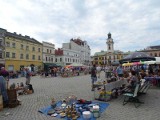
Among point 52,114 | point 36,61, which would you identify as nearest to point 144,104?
point 52,114

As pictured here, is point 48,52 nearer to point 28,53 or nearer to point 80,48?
point 28,53

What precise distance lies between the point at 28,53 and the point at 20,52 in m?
3.04

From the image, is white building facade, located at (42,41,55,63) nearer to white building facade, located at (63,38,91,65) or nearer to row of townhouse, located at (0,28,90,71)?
row of townhouse, located at (0,28,90,71)

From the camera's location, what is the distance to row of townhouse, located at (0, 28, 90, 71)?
132ft

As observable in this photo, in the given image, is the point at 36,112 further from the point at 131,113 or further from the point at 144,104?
the point at 144,104

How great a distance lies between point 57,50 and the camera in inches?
2489

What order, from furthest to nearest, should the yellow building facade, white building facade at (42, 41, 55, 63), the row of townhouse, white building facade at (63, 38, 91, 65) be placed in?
1. white building facade at (63, 38, 91, 65)
2. white building facade at (42, 41, 55, 63)
3. the yellow building facade
4. the row of townhouse

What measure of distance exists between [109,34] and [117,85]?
99.2 m

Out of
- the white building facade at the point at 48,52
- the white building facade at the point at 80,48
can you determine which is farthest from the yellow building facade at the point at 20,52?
the white building facade at the point at 80,48

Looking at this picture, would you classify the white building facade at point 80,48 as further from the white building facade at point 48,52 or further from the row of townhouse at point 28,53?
the white building facade at point 48,52

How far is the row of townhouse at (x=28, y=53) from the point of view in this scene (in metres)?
40.1

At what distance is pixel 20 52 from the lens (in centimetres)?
4500

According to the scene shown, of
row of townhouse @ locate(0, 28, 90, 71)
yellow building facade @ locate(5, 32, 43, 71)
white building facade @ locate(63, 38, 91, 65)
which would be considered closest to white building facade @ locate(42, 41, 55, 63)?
row of townhouse @ locate(0, 28, 90, 71)

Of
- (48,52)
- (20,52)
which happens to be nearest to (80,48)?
(48,52)
